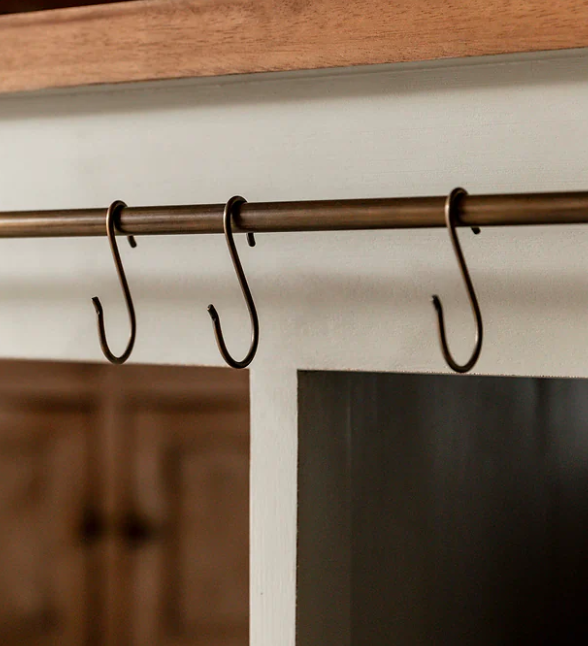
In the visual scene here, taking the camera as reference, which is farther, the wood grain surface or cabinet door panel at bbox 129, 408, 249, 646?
cabinet door panel at bbox 129, 408, 249, 646

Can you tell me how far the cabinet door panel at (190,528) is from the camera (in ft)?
3.10

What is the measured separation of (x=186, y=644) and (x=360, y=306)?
58 centimetres

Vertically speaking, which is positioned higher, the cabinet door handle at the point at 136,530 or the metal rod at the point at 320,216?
the metal rod at the point at 320,216

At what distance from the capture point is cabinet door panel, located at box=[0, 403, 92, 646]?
0.95 m

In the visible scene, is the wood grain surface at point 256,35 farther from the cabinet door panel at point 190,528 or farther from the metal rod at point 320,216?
the cabinet door panel at point 190,528

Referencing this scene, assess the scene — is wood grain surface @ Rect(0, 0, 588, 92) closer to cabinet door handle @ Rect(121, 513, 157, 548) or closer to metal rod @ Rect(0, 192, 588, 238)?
metal rod @ Rect(0, 192, 588, 238)

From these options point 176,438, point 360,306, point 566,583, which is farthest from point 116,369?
point 566,583

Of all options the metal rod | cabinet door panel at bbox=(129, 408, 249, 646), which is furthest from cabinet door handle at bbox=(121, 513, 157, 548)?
the metal rod

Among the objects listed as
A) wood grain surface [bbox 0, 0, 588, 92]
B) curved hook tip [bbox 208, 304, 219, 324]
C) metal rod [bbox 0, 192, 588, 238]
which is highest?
wood grain surface [bbox 0, 0, 588, 92]

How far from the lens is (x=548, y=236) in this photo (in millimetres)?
577

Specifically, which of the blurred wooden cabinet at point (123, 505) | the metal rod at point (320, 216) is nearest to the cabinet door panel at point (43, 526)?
the blurred wooden cabinet at point (123, 505)

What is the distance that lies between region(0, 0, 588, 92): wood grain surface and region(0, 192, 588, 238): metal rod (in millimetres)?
119

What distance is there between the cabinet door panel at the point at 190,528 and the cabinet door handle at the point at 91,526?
45 millimetres

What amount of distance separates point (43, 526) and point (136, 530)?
0.11m
